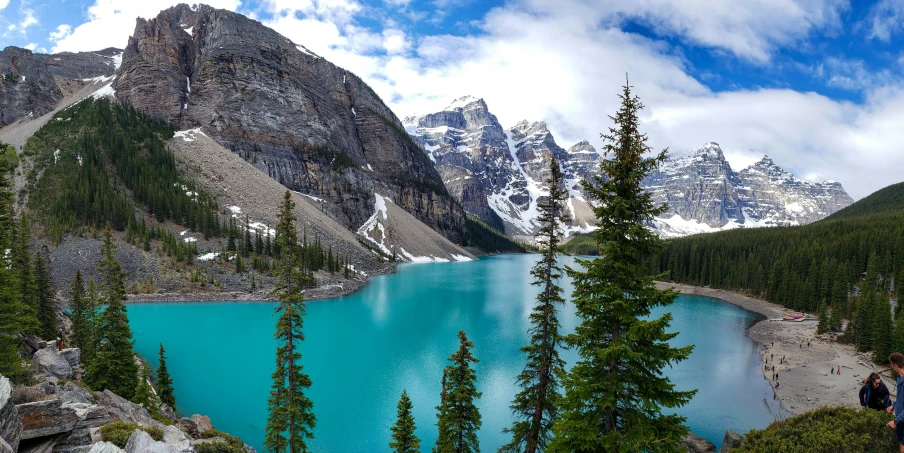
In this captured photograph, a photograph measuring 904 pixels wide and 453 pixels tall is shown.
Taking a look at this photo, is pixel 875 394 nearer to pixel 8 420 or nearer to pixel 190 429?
pixel 8 420

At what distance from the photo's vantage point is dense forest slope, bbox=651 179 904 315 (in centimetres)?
6097

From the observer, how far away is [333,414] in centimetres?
2361

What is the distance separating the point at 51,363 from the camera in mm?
17688

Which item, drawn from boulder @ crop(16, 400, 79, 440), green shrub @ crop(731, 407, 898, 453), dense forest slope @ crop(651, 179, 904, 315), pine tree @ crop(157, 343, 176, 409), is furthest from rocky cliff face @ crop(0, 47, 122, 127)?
green shrub @ crop(731, 407, 898, 453)

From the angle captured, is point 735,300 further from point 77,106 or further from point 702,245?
point 77,106

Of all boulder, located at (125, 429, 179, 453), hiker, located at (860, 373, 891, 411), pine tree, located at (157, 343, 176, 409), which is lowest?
pine tree, located at (157, 343, 176, 409)

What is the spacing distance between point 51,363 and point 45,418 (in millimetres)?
13822

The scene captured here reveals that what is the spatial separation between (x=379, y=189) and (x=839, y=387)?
133 m

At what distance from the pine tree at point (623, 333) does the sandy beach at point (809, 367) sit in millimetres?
24565

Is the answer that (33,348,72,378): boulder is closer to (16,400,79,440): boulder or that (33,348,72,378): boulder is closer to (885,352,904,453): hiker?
(16,400,79,440): boulder

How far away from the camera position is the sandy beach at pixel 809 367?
2905 cm

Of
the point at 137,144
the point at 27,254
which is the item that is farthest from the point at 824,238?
the point at 137,144

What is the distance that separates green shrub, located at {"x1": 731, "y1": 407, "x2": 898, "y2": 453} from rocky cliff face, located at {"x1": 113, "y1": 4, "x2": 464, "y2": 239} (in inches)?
4697

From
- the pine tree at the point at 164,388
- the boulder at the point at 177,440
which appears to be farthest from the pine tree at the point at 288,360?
the pine tree at the point at 164,388
